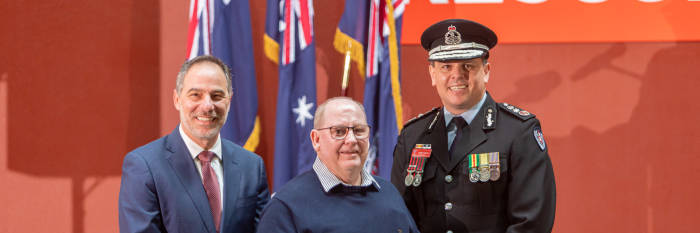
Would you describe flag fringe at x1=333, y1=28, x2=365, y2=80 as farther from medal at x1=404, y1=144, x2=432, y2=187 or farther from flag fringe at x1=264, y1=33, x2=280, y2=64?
medal at x1=404, y1=144, x2=432, y2=187

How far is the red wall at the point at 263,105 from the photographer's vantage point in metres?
3.24

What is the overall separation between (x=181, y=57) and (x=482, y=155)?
2.18 m

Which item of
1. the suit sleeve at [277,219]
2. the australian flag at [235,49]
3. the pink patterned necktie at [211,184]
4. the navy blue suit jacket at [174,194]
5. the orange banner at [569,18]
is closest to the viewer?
the suit sleeve at [277,219]

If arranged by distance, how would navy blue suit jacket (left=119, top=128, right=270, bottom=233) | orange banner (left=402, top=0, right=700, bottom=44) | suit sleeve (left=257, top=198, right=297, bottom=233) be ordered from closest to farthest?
suit sleeve (left=257, top=198, right=297, bottom=233)
navy blue suit jacket (left=119, top=128, right=270, bottom=233)
orange banner (left=402, top=0, right=700, bottom=44)

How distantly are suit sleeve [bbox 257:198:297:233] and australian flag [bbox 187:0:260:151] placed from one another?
61.0 inches

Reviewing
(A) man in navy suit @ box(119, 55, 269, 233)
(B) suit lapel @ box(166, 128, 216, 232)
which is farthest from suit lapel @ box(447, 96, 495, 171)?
(B) suit lapel @ box(166, 128, 216, 232)

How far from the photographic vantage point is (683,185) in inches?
127

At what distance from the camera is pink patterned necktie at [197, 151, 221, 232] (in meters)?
1.78

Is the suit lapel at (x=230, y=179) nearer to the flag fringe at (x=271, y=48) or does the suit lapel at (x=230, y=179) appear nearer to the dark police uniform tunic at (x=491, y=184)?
the dark police uniform tunic at (x=491, y=184)

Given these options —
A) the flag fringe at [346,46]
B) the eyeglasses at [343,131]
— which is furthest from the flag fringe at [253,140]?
the eyeglasses at [343,131]

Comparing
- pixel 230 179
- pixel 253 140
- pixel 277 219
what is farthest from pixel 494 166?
pixel 253 140

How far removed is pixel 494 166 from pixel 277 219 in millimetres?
739

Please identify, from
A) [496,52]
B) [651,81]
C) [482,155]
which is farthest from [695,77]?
[482,155]

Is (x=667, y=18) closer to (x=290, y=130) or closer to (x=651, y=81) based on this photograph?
(x=651, y=81)
